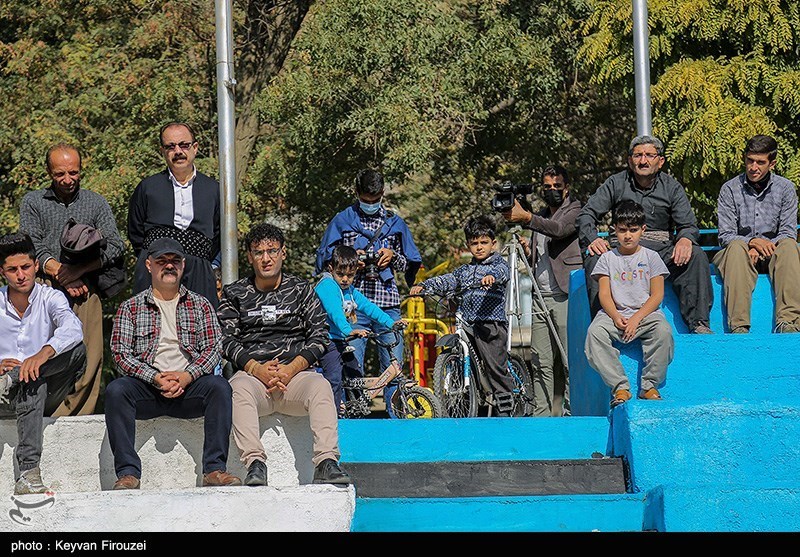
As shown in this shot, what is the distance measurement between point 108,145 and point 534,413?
287 inches

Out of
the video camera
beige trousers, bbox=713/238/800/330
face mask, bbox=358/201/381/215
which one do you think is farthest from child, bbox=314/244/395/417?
beige trousers, bbox=713/238/800/330

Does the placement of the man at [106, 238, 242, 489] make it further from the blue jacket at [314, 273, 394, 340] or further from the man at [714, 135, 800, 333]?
the man at [714, 135, 800, 333]

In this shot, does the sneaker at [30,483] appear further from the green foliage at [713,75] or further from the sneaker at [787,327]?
the green foliage at [713,75]

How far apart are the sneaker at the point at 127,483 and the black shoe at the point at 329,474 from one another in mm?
951

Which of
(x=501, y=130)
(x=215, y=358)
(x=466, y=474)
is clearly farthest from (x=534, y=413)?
(x=501, y=130)

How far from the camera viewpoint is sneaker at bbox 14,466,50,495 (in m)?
7.05

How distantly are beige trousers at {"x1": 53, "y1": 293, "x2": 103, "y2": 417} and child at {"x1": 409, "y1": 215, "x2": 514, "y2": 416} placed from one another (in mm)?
2431

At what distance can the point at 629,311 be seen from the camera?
8516 millimetres

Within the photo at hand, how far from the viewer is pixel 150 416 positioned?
743 centimetres

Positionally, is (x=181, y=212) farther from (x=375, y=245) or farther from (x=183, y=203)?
(x=375, y=245)

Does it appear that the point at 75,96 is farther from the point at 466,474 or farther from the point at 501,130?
the point at 466,474

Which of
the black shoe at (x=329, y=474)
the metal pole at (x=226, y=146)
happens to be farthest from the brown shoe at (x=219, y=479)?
the metal pole at (x=226, y=146)
